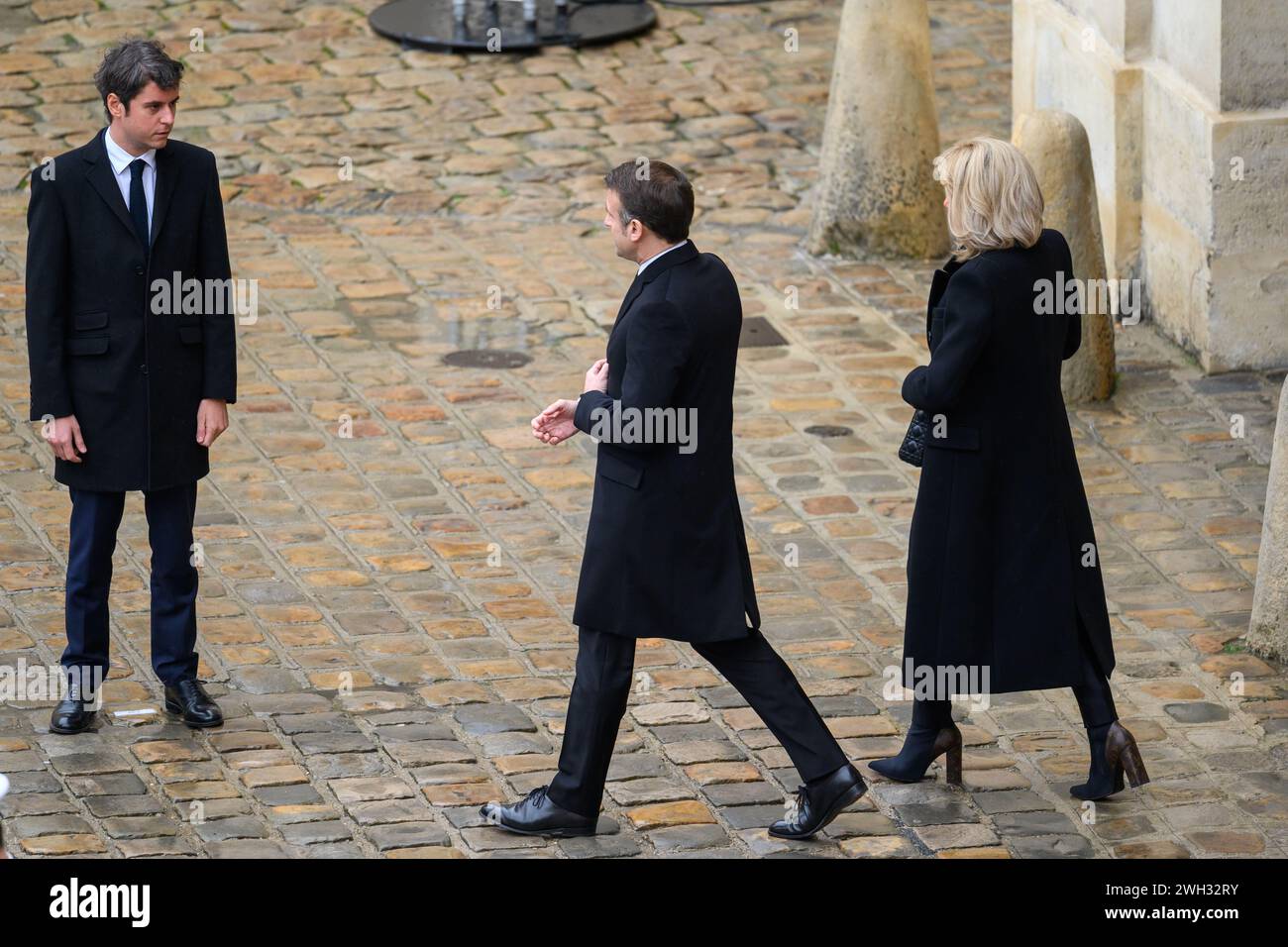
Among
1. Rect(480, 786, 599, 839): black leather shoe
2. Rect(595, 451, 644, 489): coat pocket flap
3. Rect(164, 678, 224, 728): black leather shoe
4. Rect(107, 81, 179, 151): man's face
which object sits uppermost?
Rect(107, 81, 179, 151): man's face

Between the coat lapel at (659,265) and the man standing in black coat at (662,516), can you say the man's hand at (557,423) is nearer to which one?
the man standing in black coat at (662,516)

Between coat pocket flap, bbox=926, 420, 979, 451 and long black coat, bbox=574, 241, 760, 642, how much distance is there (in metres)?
0.67

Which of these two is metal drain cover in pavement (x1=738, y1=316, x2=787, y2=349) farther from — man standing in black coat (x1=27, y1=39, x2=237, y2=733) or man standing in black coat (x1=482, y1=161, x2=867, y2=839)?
man standing in black coat (x1=482, y1=161, x2=867, y2=839)

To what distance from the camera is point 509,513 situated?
27.9 ft

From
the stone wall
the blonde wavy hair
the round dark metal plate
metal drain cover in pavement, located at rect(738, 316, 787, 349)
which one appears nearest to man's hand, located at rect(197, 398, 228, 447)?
the blonde wavy hair

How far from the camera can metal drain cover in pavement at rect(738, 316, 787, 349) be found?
1025 centimetres

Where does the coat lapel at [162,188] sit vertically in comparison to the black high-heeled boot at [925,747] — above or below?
above

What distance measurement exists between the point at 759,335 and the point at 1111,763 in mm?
4438

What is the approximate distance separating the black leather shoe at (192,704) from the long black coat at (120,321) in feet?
2.16

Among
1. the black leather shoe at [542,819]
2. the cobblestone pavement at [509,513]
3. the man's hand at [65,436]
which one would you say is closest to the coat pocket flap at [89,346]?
the man's hand at [65,436]

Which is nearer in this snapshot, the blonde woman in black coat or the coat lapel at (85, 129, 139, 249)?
the blonde woman in black coat

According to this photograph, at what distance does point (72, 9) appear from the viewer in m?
14.7

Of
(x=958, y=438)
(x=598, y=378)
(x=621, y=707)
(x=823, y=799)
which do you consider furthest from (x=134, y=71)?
(x=823, y=799)

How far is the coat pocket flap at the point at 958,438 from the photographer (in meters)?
6.06
